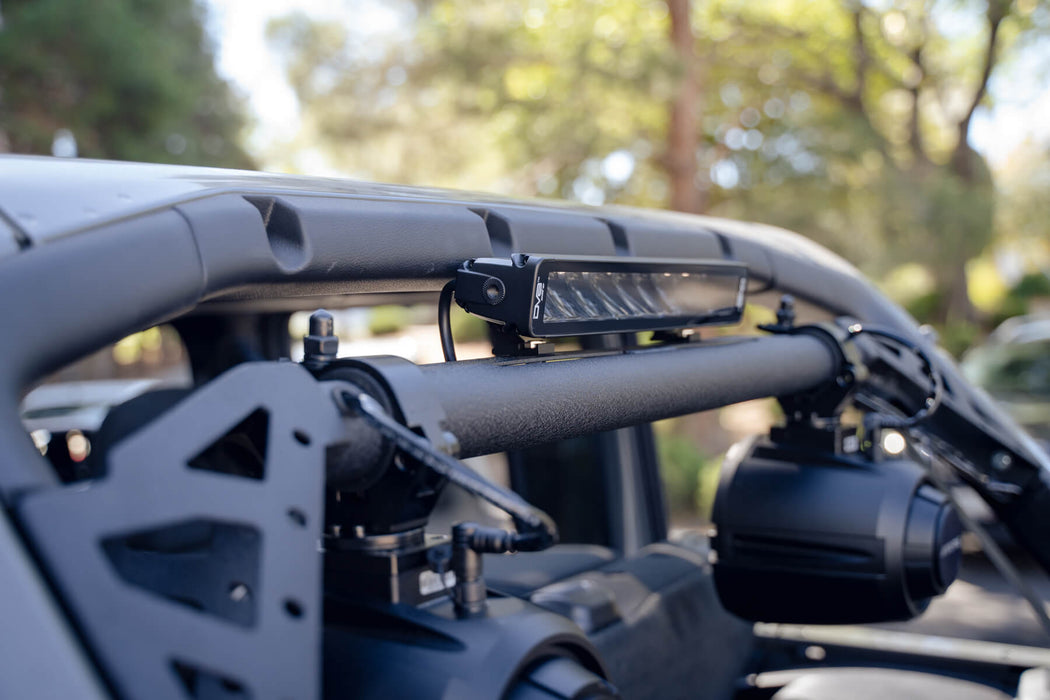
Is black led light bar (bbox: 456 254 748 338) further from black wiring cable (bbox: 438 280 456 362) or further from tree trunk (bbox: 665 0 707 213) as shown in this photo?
tree trunk (bbox: 665 0 707 213)

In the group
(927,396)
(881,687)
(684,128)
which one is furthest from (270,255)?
(684,128)

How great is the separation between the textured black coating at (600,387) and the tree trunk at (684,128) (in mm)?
8163

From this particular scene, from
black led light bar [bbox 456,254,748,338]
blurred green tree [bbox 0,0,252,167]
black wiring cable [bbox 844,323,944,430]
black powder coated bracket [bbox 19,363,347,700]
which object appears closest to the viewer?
black powder coated bracket [bbox 19,363,347,700]

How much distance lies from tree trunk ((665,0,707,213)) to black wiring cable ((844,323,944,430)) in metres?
7.82

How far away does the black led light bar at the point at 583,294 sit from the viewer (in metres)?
1.26

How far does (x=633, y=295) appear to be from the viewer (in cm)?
146

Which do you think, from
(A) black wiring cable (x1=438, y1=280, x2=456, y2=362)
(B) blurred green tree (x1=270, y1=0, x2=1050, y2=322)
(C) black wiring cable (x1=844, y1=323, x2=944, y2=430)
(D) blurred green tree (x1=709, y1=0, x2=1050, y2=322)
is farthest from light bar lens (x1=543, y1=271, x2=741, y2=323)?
(D) blurred green tree (x1=709, y1=0, x2=1050, y2=322)

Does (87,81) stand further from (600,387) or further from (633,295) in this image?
(600,387)

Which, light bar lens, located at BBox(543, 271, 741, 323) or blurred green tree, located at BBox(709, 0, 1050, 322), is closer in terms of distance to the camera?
light bar lens, located at BBox(543, 271, 741, 323)

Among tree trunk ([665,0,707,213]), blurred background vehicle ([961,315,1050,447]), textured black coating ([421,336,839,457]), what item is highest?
tree trunk ([665,0,707,213])

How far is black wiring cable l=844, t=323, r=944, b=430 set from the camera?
76.8 inches

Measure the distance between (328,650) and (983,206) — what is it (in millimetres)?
12224

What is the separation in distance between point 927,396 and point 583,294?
3.48 ft

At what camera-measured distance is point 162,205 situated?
102 centimetres
